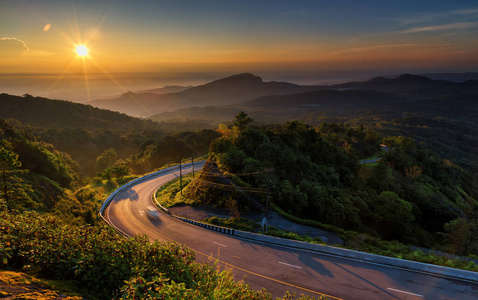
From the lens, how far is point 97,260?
20.0 feet

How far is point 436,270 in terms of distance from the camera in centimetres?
1477

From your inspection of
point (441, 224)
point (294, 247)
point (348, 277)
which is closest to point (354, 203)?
point (441, 224)

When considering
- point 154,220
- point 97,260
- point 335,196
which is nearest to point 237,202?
point 154,220

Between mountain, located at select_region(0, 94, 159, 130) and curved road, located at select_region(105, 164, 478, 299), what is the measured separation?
166967 mm

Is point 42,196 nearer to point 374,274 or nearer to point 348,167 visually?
point 374,274

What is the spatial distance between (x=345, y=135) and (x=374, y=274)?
68.3m

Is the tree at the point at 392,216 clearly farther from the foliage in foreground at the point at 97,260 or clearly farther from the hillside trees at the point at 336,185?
the foliage in foreground at the point at 97,260

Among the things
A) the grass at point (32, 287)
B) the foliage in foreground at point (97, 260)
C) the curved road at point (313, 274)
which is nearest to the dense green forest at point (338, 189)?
the curved road at point (313, 274)

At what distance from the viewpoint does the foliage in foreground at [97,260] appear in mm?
5918

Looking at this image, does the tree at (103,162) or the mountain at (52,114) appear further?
the mountain at (52,114)

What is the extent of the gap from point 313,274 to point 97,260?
535 inches

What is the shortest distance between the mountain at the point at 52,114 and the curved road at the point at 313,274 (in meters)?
167

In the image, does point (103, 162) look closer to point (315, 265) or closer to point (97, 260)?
point (315, 265)

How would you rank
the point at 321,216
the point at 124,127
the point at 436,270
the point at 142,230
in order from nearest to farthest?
1. the point at 436,270
2. the point at 142,230
3. the point at 321,216
4. the point at 124,127
